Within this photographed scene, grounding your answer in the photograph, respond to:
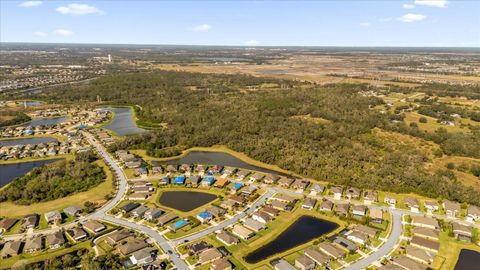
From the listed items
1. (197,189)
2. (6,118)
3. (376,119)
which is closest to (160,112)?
(6,118)

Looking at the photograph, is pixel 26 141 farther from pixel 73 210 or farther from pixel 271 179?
pixel 271 179

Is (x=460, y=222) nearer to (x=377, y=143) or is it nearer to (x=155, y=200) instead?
(x=377, y=143)

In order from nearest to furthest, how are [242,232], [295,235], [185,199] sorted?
[242,232] < [295,235] < [185,199]

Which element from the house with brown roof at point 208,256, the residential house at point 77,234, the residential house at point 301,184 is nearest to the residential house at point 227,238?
the house with brown roof at point 208,256

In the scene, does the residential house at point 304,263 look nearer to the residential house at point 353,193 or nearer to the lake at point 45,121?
the residential house at point 353,193

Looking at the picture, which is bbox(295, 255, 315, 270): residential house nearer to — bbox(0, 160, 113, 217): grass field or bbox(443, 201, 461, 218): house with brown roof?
bbox(443, 201, 461, 218): house with brown roof

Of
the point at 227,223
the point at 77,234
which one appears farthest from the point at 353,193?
the point at 77,234

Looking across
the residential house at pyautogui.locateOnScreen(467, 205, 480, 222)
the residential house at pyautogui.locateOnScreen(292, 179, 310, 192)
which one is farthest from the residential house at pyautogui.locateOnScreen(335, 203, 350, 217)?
the residential house at pyautogui.locateOnScreen(467, 205, 480, 222)

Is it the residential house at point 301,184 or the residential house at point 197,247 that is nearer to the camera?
the residential house at point 197,247
